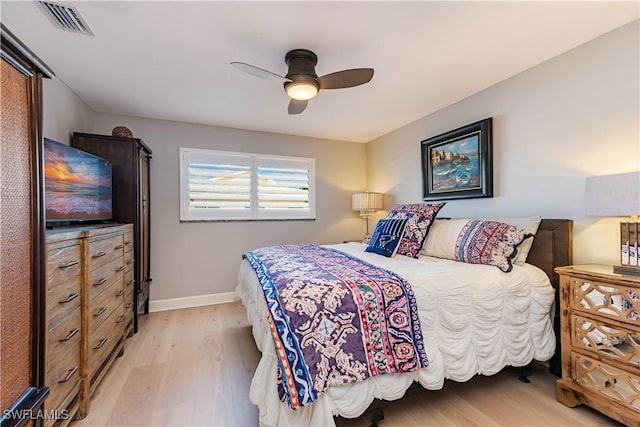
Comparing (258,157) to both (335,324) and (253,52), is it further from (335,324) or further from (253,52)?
(335,324)

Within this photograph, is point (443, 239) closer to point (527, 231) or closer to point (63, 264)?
point (527, 231)

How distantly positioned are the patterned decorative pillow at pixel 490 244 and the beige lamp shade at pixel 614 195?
424mm

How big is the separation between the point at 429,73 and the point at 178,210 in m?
3.23

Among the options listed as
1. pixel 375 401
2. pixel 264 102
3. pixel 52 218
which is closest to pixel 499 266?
pixel 375 401

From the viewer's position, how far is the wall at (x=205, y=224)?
349 cm

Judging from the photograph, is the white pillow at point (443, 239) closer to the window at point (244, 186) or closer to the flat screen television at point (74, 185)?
the window at point (244, 186)

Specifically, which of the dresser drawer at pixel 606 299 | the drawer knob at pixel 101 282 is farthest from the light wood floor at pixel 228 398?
the drawer knob at pixel 101 282

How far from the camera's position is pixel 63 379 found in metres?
1.40

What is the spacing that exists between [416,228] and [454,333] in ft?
3.27

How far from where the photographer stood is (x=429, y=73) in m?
2.39

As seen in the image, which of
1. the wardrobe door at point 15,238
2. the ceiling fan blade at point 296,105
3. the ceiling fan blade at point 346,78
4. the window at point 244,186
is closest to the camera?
the wardrobe door at point 15,238

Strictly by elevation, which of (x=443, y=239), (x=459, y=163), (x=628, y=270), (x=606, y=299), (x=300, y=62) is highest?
(x=300, y=62)

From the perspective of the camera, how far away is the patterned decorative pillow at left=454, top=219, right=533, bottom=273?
6.45ft

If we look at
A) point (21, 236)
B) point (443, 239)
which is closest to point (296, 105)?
point (443, 239)
